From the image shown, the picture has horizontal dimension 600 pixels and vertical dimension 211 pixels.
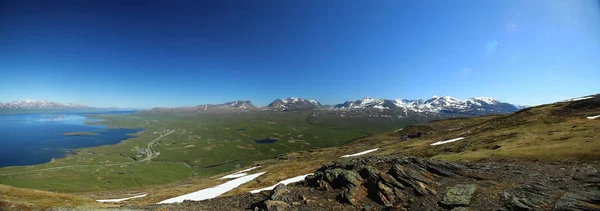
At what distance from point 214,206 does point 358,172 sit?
16892mm

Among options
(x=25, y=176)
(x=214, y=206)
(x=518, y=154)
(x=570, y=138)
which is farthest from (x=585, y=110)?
(x=25, y=176)

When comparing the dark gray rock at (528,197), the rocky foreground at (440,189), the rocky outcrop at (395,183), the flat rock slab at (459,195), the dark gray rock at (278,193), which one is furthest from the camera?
the dark gray rock at (278,193)

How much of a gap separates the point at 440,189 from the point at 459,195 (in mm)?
2209

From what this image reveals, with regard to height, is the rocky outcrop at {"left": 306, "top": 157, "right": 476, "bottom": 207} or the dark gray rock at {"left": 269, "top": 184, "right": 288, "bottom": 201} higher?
the rocky outcrop at {"left": 306, "top": 157, "right": 476, "bottom": 207}

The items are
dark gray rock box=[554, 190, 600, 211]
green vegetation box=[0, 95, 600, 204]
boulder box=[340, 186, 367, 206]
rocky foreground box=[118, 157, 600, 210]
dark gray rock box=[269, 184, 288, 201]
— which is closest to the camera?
dark gray rock box=[554, 190, 600, 211]

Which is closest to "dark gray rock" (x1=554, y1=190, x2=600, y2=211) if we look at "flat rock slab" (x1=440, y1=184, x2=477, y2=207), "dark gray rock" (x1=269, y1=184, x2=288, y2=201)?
"flat rock slab" (x1=440, y1=184, x2=477, y2=207)

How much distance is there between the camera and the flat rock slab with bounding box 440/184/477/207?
66.3 feet

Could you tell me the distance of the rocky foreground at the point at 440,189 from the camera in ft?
63.1

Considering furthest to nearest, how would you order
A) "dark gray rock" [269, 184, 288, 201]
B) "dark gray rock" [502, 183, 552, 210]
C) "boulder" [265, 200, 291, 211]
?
1. "dark gray rock" [269, 184, 288, 201]
2. "boulder" [265, 200, 291, 211]
3. "dark gray rock" [502, 183, 552, 210]

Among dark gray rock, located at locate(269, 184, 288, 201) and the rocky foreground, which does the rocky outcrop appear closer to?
the rocky foreground

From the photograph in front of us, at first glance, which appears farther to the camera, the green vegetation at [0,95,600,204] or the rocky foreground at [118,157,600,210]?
the green vegetation at [0,95,600,204]

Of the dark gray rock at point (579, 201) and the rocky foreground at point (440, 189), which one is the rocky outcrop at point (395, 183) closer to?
the rocky foreground at point (440, 189)

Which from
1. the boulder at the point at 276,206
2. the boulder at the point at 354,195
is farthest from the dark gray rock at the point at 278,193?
the boulder at the point at 354,195

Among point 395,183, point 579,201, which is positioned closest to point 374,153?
point 395,183
